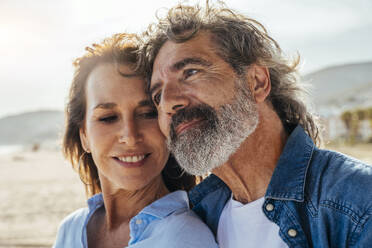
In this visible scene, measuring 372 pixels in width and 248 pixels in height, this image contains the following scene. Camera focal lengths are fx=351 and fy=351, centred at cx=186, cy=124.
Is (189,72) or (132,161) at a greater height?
(189,72)

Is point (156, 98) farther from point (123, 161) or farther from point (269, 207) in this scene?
point (269, 207)

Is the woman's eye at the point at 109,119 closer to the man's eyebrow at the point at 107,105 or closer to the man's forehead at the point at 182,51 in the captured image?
the man's eyebrow at the point at 107,105

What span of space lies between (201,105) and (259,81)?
523 mm

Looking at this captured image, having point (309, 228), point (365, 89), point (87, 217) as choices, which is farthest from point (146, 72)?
point (365, 89)

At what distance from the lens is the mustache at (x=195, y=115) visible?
2105 mm

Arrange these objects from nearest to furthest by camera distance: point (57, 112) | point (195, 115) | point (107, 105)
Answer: point (195, 115), point (107, 105), point (57, 112)

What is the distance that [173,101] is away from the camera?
6.95ft

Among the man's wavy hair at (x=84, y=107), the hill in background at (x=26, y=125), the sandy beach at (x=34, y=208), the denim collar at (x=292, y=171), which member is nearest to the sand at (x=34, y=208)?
the sandy beach at (x=34, y=208)

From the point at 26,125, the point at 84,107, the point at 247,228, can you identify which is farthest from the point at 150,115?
the point at 26,125

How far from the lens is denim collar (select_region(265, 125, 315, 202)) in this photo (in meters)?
1.84

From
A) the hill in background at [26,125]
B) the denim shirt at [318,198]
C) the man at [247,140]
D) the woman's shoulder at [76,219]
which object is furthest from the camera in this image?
the hill in background at [26,125]

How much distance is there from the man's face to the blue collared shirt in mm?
268

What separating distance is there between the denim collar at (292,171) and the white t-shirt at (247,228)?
5.9 inches

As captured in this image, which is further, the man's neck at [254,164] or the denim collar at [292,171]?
the man's neck at [254,164]
